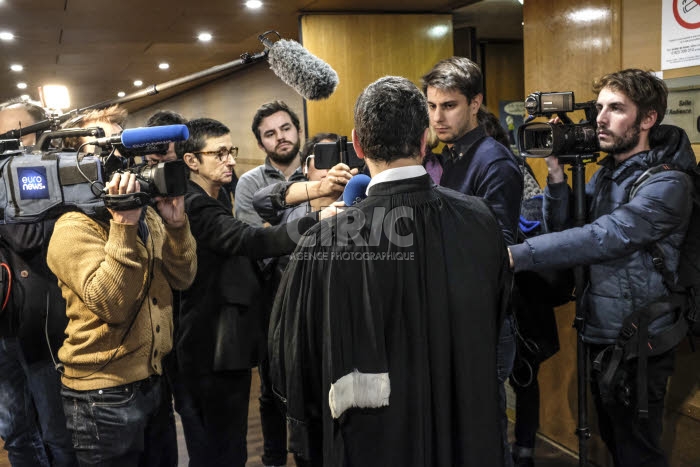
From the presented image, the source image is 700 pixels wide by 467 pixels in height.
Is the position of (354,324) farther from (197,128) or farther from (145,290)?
(197,128)

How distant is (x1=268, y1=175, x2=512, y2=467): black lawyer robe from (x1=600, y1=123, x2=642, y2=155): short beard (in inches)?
35.6

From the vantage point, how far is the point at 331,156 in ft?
6.61

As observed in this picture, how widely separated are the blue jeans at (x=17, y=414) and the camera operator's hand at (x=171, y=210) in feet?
2.51

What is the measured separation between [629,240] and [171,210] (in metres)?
1.44

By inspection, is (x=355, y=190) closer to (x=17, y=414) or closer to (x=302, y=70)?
(x=302, y=70)

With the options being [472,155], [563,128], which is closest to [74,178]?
[472,155]

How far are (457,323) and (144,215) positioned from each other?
1.07 metres

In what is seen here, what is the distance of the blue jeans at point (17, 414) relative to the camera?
2.20 metres

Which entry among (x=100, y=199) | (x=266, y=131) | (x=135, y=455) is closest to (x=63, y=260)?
(x=100, y=199)

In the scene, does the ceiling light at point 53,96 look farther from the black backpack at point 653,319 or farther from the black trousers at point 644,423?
the black trousers at point 644,423

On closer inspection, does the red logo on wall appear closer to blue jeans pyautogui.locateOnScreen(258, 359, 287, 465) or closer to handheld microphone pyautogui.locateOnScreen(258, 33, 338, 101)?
handheld microphone pyautogui.locateOnScreen(258, 33, 338, 101)

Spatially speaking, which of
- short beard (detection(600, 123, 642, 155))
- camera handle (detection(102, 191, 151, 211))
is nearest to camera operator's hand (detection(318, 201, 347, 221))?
camera handle (detection(102, 191, 151, 211))

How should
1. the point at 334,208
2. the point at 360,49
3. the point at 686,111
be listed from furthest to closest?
the point at 360,49
the point at 686,111
the point at 334,208

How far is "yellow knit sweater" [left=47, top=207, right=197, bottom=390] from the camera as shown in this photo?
5.36 ft
